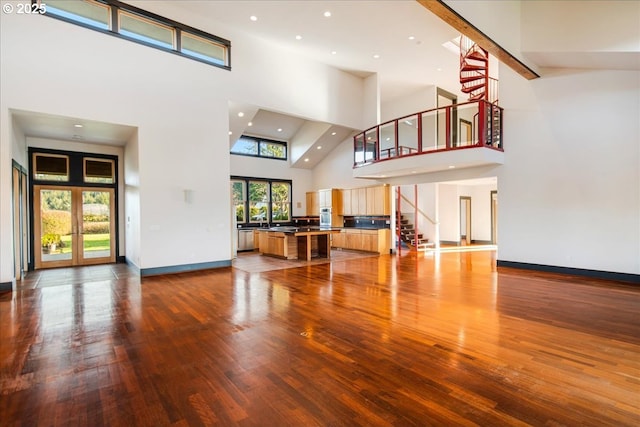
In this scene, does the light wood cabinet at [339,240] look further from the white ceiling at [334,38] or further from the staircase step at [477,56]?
the staircase step at [477,56]

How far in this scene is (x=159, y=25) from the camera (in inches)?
268

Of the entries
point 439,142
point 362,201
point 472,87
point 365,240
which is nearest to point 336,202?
point 362,201

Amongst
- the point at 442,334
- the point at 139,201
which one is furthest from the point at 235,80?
the point at 442,334

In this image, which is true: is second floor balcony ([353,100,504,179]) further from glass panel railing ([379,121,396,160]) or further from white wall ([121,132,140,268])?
white wall ([121,132,140,268])

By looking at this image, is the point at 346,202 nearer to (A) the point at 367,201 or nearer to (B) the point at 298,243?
(A) the point at 367,201

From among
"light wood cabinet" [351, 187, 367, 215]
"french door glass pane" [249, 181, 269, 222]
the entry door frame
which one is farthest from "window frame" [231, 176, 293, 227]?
the entry door frame

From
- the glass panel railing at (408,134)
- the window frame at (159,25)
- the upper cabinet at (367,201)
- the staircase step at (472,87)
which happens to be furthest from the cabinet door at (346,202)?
the window frame at (159,25)

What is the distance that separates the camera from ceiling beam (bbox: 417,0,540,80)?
379 cm

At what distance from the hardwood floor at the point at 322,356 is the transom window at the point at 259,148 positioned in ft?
23.7

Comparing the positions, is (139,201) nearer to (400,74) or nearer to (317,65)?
(317,65)

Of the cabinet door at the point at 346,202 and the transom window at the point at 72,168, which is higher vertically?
the transom window at the point at 72,168

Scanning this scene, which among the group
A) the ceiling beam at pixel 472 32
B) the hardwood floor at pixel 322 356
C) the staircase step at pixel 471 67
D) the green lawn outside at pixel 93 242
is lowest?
the hardwood floor at pixel 322 356

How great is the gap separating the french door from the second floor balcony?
24.0 ft

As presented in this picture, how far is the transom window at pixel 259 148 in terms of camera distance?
11.6 m
